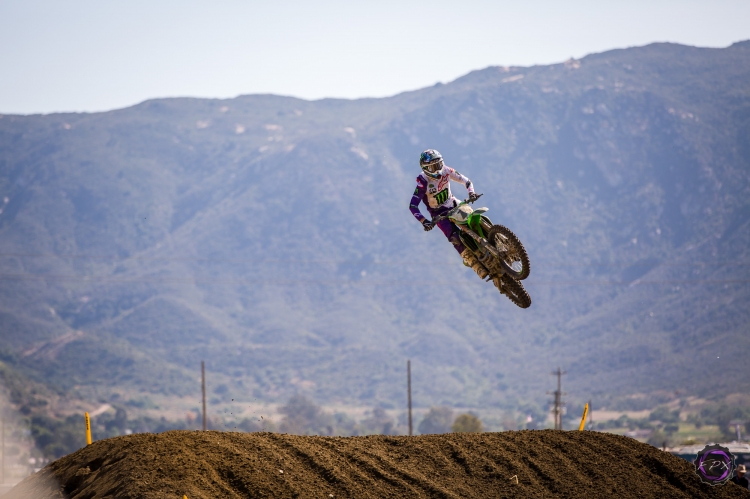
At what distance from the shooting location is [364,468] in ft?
65.3

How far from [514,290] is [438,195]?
9.67ft

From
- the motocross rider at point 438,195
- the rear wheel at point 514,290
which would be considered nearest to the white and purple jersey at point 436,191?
the motocross rider at point 438,195

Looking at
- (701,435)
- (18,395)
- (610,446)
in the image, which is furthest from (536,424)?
(610,446)

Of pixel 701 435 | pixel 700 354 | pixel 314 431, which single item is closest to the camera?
pixel 701 435

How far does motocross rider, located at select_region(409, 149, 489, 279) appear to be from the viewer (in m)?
22.1

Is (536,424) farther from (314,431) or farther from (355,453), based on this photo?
(355,453)

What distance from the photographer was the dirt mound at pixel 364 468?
59.6 feet

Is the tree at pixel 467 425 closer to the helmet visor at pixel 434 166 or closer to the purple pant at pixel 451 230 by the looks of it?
the purple pant at pixel 451 230

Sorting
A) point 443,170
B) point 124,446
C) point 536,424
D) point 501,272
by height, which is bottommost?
point 536,424

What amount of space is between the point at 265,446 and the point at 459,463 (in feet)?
14.3

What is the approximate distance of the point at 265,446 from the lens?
20.1 meters

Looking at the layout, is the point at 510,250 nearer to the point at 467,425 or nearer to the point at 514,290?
the point at 514,290

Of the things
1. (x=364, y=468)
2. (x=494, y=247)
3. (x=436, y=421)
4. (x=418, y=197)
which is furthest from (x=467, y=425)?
(x=364, y=468)

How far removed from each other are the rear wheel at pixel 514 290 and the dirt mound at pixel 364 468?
11.2ft
